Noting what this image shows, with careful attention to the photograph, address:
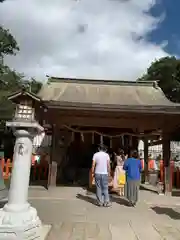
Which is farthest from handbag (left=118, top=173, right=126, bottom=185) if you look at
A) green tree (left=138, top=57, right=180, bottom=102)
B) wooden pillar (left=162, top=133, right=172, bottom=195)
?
green tree (left=138, top=57, right=180, bottom=102)

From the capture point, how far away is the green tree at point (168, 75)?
137ft

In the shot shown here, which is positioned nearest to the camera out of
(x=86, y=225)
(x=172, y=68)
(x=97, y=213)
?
(x=86, y=225)

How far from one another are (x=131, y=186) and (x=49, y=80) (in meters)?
8.51

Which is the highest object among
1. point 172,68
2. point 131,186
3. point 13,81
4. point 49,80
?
point 172,68

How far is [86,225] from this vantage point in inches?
257

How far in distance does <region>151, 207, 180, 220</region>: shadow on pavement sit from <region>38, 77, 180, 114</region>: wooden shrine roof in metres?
3.52

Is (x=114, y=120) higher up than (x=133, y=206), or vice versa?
(x=114, y=120)

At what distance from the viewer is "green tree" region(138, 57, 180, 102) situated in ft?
137

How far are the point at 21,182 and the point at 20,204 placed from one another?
399 millimetres

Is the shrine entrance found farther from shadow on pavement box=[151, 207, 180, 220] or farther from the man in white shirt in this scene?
shadow on pavement box=[151, 207, 180, 220]

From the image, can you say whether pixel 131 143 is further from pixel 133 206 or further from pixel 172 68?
pixel 172 68

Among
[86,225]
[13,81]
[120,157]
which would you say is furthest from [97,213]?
[13,81]

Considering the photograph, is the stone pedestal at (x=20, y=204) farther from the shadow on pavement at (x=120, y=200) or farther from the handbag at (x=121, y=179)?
the handbag at (x=121, y=179)

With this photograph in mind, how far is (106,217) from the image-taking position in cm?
736
